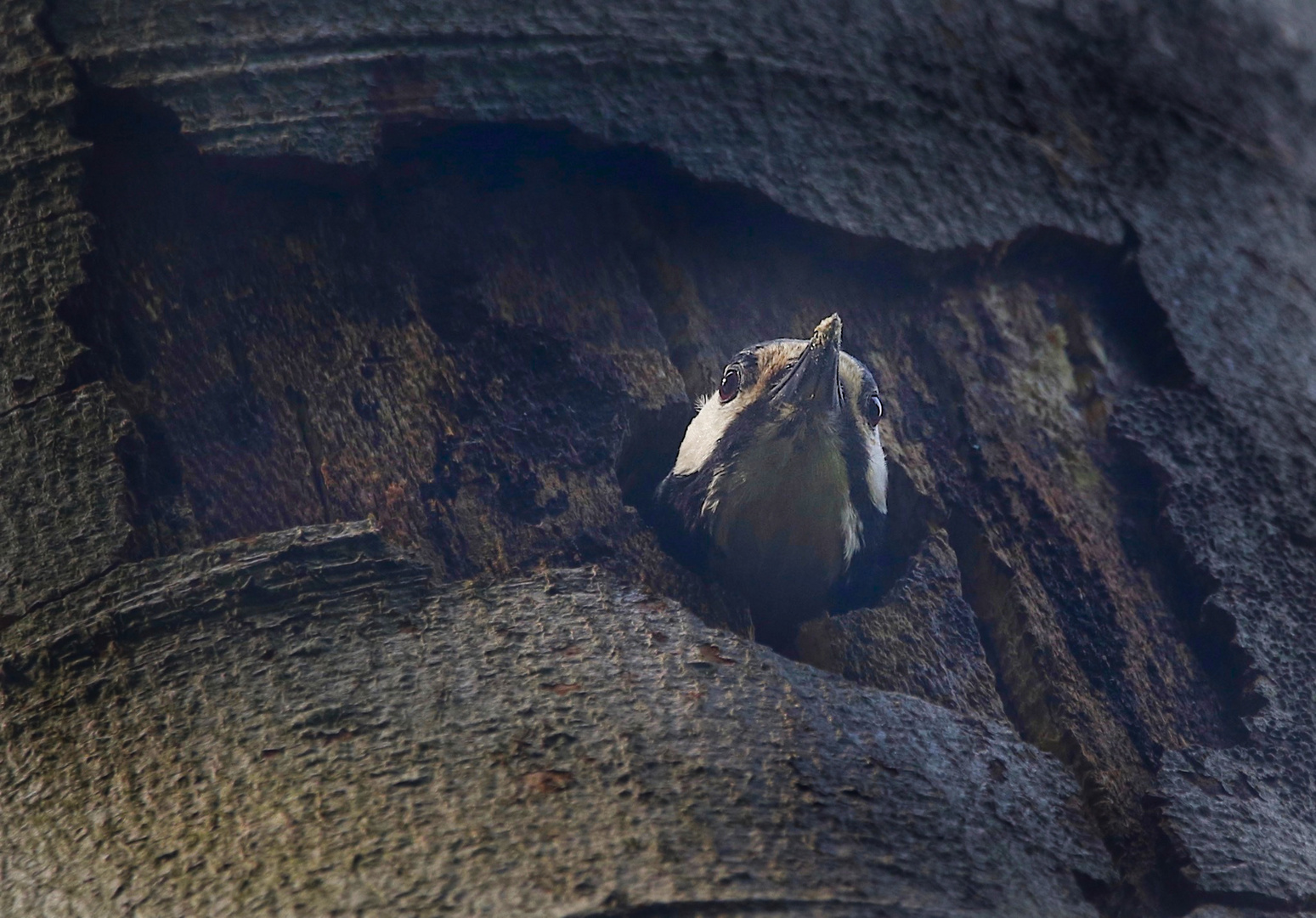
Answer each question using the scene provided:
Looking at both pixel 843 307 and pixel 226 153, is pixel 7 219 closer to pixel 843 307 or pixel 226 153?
pixel 226 153

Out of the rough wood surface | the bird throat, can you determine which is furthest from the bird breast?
the rough wood surface

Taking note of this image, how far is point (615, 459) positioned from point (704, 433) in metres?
0.54

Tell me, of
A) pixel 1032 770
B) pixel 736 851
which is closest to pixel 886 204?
pixel 1032 770

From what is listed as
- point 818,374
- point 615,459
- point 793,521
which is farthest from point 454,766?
point 793,521

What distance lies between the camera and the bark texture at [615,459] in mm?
1070

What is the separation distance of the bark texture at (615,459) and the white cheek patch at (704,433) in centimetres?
13

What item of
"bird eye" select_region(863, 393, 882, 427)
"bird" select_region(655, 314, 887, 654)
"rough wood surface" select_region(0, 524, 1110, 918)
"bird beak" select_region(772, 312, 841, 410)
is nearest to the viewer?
"rough wood surface" select_region(0, 524, 1110, 918)

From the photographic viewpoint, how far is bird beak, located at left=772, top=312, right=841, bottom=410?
6.17 ft

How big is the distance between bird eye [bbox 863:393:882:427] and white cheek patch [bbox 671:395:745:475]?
27cm

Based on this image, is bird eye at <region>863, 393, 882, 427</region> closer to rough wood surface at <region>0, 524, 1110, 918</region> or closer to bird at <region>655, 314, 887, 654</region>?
bird at <region>655, 314, 887, 654</region>

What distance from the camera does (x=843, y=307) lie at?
2.11 meters

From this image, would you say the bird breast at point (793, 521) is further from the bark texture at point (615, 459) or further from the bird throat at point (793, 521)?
the bark texture at point (615, 459)

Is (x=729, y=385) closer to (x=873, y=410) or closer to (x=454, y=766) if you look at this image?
(x=873, y=410)

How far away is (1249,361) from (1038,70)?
0.68 m
